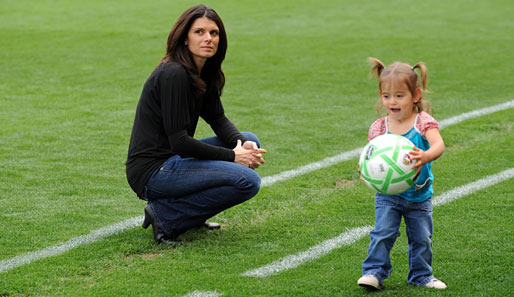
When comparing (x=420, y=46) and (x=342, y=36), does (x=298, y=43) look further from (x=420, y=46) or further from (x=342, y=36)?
(x=420, y=46)

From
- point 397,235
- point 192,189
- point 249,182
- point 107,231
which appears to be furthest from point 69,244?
point 397,235

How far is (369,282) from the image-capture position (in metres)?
4.09

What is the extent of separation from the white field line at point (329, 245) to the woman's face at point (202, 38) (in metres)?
1.47

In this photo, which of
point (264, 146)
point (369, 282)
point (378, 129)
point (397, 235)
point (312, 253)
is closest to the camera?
point (369, 282)

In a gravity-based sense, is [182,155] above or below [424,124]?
below

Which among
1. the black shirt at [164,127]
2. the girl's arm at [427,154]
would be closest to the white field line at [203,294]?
the black shirt at [164,127]

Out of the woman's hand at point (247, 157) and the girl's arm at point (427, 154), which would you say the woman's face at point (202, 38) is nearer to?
the woman's hand at point (247, 157)

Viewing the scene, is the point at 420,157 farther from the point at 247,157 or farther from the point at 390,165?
the point at 247,157

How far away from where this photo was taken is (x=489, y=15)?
20.1 meters

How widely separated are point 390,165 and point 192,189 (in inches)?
→ 61.1

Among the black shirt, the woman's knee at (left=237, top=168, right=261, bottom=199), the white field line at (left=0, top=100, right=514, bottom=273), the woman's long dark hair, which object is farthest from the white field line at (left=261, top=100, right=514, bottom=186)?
the woman's long dark hair

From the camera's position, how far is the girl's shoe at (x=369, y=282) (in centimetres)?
410

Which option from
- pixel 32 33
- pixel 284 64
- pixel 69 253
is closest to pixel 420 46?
pixel 284 64

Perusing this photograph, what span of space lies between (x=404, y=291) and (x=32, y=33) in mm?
13564
